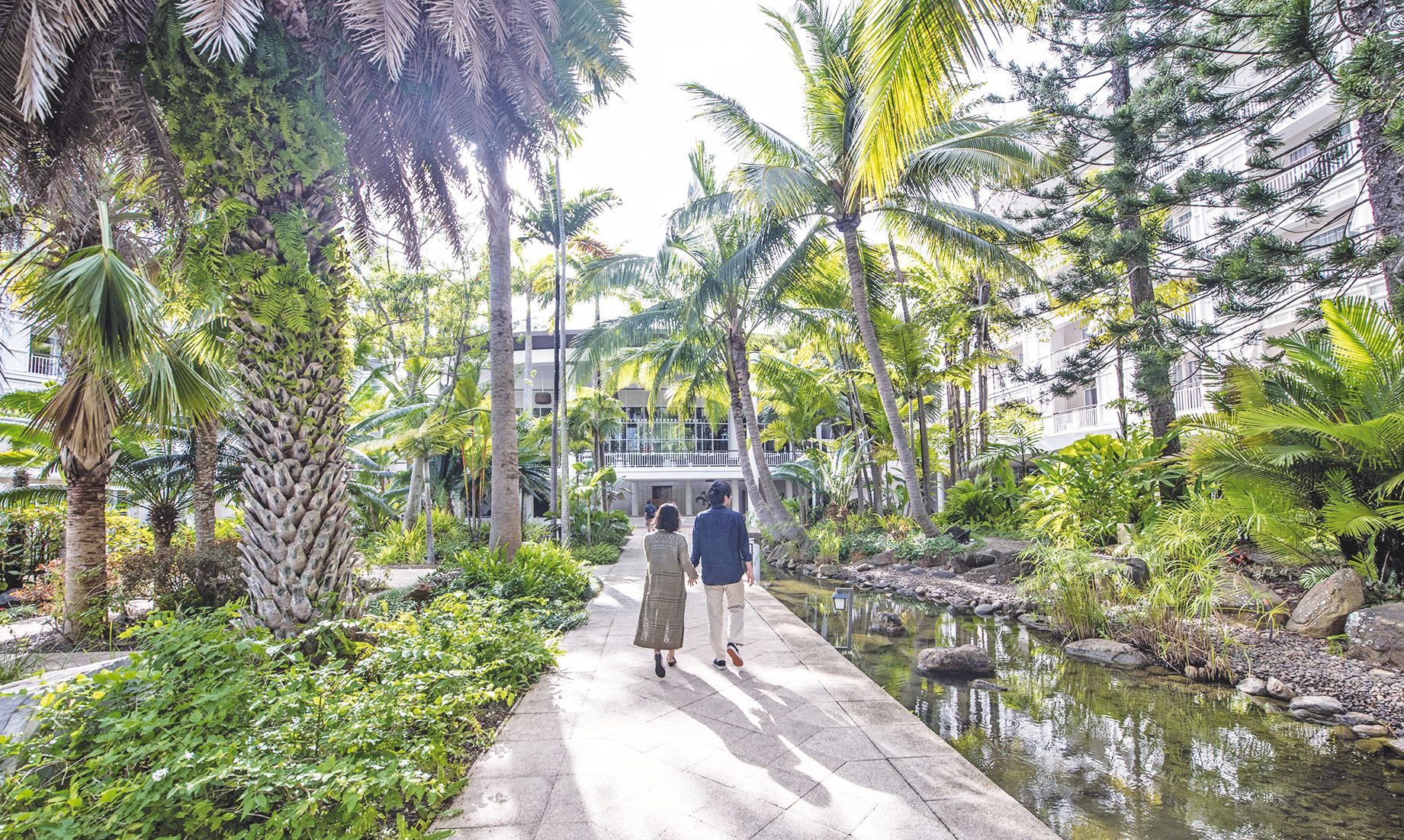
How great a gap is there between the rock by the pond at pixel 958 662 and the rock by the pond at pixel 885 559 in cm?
728

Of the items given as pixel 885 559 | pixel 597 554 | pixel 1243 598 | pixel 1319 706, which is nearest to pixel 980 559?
pixel 885 559

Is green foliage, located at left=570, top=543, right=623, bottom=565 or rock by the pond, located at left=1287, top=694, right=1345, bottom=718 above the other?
rock by the pond, located at left=1287, top=694, right=1345, bottom=718

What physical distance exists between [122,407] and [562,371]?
27.8 feet

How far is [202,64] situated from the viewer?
4656 millimetres

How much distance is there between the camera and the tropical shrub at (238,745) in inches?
98.5

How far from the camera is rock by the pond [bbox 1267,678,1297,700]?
221 inches

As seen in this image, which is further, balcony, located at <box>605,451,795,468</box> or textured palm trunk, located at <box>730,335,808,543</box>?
balcony, located at <box>605,451,795,468</box>

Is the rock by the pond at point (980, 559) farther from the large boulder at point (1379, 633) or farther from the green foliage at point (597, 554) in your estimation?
the green foliage at point (597, 554)

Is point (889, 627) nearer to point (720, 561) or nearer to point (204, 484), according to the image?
point (720, 561)

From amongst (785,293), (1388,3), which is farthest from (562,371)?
(1388,3)

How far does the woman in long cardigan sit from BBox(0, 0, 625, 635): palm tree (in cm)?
239

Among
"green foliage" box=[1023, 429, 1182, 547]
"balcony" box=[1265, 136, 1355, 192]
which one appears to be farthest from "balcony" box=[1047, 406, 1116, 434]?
"green foliage" box=[1023, 429, 1182, 547]

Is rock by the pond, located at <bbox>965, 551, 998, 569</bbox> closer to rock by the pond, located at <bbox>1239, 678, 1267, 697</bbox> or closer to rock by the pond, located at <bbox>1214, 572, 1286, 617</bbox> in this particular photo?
rock by the pond, located at <bbox>1214, 572, 1286, 617</bbox>

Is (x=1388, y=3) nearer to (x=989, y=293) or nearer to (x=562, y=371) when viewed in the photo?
(x=989, y=293)
